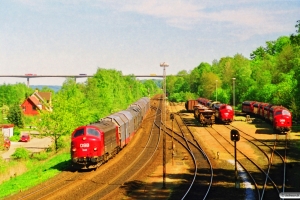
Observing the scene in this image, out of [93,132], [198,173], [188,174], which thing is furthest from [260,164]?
[93,132]

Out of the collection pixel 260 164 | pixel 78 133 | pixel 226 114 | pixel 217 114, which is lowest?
pixel 260 164

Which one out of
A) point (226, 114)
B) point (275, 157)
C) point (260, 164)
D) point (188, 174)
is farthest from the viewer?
point (226, 114)

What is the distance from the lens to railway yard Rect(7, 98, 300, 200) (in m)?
24.0

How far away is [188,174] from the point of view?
1173 inches

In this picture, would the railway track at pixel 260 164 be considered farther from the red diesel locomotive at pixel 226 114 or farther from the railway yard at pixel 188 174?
the red diesel locomotive at pixel 226 114

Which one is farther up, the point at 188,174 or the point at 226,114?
the point at 226,114

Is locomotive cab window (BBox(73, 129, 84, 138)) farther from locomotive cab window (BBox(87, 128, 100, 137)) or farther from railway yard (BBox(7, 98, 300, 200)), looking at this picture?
railway yard (BBox(7, 98, 300, 200))

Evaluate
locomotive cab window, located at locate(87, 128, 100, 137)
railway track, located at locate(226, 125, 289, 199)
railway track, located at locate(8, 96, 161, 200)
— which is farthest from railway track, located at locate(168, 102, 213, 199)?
locomotive cab window, located at locate(87, 128, 100, 137)

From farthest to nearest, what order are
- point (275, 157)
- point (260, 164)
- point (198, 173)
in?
point (275, 157) < point (260, 164) < point (198, 173)

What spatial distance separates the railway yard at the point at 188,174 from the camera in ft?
Answer: 78.7

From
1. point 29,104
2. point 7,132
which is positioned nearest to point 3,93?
point 29,104

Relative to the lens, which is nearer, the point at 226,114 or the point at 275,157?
the point at 275,157

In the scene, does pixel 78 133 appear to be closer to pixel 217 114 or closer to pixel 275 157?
pixel 275 157

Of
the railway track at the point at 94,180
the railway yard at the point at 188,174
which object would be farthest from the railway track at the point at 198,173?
the railway track at the point at 94,180
